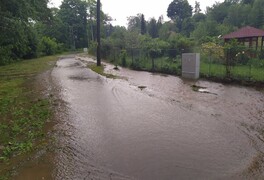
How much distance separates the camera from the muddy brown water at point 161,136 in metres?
4.69

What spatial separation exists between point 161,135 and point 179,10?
99028 millimetres

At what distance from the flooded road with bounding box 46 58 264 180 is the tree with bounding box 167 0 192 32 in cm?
8504

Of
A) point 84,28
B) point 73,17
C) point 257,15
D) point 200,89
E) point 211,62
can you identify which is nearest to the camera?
point 200,89

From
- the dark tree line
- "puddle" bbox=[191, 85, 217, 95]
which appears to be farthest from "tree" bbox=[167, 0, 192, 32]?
"puddle" bbox=[191, 85, 217, 95]

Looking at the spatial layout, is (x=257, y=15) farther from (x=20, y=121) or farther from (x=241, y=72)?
(x=20, y=121)

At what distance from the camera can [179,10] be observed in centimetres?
9781

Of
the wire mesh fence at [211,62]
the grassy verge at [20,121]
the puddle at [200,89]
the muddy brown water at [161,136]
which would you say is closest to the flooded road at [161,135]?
the muddy brown water at [161,136]

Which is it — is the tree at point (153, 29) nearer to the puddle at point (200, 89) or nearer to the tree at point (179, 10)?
the tree at point (179, 10)

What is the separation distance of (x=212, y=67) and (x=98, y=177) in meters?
12.8

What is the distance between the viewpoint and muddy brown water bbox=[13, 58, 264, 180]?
469cm

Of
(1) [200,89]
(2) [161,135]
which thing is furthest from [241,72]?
(2) [161,135]

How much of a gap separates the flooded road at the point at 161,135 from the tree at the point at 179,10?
85.0 m

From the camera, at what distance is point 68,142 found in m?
6.00

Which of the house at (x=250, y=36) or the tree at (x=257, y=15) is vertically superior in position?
the tree at (x=257, y=15)
